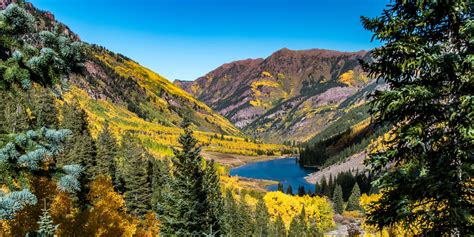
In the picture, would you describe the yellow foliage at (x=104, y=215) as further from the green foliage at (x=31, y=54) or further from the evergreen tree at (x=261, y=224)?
the evergreen tree at (x=261, y=224)

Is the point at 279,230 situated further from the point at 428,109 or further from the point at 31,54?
the point at 31,54

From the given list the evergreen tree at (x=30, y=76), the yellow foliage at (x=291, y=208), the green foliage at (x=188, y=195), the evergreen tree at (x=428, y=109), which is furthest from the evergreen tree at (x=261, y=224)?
the evergreen tree at (x=30, y=76)

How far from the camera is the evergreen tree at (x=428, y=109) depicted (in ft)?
32.7

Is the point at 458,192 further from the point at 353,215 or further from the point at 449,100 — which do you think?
the point at 353,215

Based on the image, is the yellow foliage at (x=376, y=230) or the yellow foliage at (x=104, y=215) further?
the yellow foliage at (x=104, y=215)

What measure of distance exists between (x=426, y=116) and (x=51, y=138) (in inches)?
435

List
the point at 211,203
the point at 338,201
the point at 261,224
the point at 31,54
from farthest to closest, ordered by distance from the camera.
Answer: the point at 338,201 < the point at 261,224 < the point at 211,203 < the point at 31,54

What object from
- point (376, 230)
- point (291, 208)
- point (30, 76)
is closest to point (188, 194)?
point (376, 230)

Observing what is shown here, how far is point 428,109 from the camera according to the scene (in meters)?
10.7

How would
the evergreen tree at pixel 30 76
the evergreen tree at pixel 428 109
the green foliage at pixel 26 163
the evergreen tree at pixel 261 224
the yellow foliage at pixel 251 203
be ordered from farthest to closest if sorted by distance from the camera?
the yellow foliage at pixel 251 203
the evergreen tree at pixel 261 224
the evergreen tree at pixel 428 109
the evergreen tree at pixel 30 76
the green foliage at pixel 26 163

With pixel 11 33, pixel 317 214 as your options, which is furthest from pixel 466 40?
pixel 317 214

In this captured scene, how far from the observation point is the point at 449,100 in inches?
414

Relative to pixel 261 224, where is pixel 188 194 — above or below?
above

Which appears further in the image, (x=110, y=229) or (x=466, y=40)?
(x=110, y=229)
